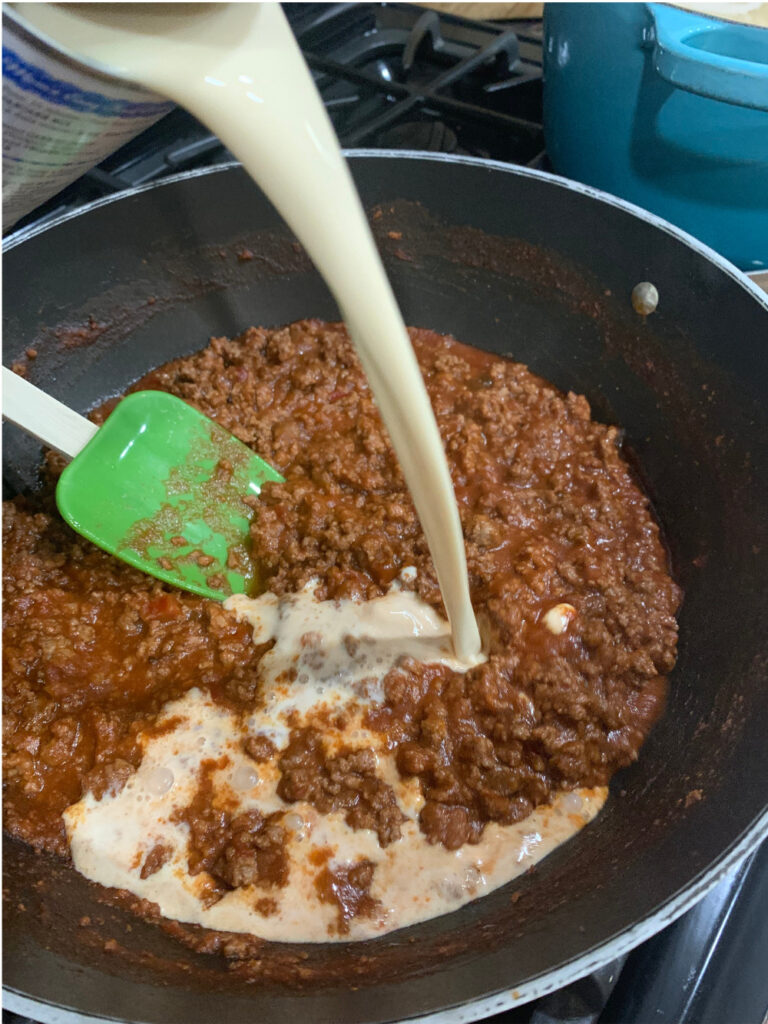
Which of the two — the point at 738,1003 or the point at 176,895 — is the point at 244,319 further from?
the point at 738,1003

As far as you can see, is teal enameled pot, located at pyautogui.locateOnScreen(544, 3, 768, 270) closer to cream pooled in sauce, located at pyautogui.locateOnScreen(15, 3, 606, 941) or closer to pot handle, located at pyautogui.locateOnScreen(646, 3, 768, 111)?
pot handle, located at pyautogui.locateOnScreen(646, 3, 768, 111)

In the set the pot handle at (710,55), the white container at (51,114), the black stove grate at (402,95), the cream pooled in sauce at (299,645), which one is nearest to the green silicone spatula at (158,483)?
the cream pooled in sauce at (299,645)

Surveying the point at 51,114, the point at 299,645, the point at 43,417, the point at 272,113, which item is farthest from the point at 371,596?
the point at 51,114

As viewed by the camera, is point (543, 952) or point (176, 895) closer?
point (543, 952)

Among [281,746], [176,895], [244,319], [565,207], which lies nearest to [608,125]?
[565,207]

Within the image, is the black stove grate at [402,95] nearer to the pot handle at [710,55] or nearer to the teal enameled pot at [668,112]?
the teal enameled pot at [668,112]
